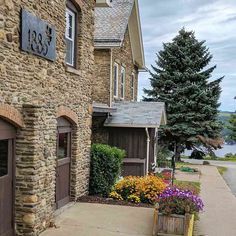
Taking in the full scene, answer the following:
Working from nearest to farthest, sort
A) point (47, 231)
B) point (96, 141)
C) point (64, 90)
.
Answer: point (47, 231)
point (64, 90)
point (96, 141)

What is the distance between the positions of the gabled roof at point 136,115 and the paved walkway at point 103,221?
15.7 feet

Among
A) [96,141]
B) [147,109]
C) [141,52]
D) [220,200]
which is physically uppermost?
[141,52]

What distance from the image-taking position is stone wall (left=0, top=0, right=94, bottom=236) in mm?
7453

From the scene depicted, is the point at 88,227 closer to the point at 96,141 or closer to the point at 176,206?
the point at 176,206

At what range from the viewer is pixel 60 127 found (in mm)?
10727

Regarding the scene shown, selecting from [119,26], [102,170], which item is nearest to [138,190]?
[102,170]

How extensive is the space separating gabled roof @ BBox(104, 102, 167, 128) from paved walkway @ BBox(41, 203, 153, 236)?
4.78 meters

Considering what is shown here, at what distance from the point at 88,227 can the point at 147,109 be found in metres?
8.77

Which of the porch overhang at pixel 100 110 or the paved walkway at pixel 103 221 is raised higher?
the porch overhang at pixel 100 110

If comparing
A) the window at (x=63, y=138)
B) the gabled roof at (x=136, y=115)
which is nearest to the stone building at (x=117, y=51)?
the gabled roof at (x=136, y=115)

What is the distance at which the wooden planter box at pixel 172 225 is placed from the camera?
8.53 m

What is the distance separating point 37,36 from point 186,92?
23523 mm

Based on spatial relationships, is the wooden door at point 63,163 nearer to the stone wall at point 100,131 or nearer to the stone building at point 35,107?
the stone building at point 35,107

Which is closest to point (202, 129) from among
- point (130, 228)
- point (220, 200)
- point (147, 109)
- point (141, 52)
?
point (141, 52)
